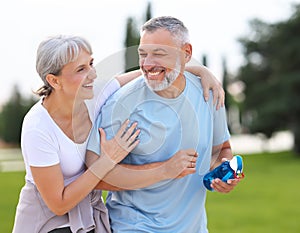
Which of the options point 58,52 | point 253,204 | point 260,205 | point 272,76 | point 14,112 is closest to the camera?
point 58,52

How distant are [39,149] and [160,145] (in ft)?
1.63

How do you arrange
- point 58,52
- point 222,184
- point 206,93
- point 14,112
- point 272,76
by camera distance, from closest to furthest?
point 58,52
point 222,184
point 206,93
point 272,76
point 14,112

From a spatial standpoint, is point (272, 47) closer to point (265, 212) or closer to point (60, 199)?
point (265, 212)

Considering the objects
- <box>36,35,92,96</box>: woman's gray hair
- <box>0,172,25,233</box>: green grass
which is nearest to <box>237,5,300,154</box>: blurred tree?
<box>0,172,25,233</box>: green grass

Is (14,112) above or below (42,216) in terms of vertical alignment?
below

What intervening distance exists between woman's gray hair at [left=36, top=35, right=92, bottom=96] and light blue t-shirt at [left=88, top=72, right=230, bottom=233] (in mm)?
262

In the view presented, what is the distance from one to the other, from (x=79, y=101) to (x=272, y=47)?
71.1 feet

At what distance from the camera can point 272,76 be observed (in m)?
23.6

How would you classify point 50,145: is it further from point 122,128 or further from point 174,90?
point 174,90

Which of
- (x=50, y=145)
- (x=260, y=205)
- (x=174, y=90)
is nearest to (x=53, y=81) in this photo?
(x=50, y=145)

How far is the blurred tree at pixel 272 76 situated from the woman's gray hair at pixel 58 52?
793 inches

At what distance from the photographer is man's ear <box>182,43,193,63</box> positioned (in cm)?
247

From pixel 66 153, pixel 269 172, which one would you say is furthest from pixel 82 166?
pixel 269 172

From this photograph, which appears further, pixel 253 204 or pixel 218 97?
pixel 253 204
